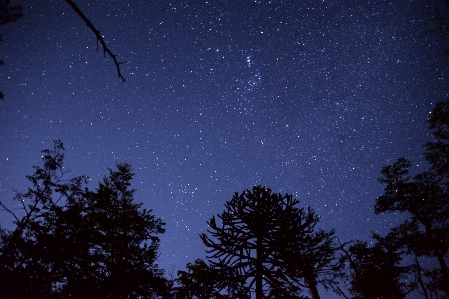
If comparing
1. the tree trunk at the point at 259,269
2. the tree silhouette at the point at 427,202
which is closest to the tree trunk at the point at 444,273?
the tree silhouette at the point at 427,202

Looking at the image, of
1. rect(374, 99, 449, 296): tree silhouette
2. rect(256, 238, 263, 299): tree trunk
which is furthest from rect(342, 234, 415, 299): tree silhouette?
rect(256, 238, 263, 299): tree trunk

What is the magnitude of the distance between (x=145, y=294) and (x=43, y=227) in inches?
308

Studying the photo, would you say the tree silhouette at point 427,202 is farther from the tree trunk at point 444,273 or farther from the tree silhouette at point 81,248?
the tree silhouette at point 81,248

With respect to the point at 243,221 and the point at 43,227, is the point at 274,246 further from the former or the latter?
the point at 43,227

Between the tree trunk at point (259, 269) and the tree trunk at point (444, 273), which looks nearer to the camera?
the tree trunk at point (259, 269)

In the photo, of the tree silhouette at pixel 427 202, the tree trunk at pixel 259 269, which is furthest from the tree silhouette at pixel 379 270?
the tree trunk at pixel 259 269

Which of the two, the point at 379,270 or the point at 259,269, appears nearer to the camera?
the point at 259,269

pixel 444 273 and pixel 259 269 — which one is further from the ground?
pixel 444 273

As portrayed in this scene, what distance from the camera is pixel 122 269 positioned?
17.1 metres

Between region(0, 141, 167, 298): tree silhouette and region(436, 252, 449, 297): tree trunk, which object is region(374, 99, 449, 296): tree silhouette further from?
region(0, 141, 167, 298): tree silhouette

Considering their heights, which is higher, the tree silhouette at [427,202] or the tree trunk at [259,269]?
the tree silhouette at [427,202]

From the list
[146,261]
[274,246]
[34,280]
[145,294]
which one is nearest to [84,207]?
[34,280]

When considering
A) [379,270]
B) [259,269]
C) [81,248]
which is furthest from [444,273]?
[81,248]

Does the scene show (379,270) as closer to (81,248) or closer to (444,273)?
(444,273)
